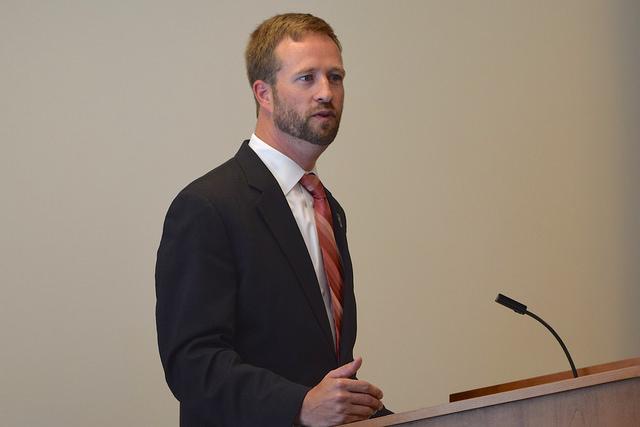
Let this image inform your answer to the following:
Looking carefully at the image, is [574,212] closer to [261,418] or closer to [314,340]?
[314,340]

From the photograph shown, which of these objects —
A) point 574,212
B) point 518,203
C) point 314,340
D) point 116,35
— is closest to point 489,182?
point 518,203

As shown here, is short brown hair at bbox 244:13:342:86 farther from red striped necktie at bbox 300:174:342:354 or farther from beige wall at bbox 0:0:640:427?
beige wall at bbox 0:0:640:427

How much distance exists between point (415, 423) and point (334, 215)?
759mm

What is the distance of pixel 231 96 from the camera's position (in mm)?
3494

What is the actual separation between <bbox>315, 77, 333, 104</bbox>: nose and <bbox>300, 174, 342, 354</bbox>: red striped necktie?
193 millimetres

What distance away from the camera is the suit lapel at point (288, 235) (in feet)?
6.59

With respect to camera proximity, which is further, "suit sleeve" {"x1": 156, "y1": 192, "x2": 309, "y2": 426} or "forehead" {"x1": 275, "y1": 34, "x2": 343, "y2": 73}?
"forehead" {"x1": 275, "y1": 34, "x2": 343, "y2": 73}

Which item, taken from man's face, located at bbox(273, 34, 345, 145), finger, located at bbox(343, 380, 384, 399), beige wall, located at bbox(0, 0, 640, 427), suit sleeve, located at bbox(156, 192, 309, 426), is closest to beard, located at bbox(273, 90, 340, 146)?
man's face, located at bbox(273, 34, 345, 145)

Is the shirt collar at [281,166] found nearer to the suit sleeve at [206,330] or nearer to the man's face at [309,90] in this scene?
the man's face at [309,90]

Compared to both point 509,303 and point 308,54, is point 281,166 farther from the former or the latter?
point 509,303

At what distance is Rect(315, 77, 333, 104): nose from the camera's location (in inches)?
82.2

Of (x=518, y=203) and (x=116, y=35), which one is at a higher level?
(x=116, y=35)

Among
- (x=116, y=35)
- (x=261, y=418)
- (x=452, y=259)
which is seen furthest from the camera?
(x=452, y=259)

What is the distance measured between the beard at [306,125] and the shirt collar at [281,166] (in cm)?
6
